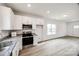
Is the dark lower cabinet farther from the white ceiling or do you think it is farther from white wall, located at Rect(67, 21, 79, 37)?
white wall, located at Rect(67, 21, 79, 37)

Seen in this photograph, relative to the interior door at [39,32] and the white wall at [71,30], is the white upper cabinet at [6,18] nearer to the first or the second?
the interior door at [39,32]

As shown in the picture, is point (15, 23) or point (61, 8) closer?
point (61, 8)

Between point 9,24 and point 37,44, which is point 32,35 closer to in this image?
point 37,44

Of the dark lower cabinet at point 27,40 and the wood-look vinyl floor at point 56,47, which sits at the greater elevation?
the dark lower cabinet at point 27,40

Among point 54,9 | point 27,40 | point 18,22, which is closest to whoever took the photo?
point 54,9

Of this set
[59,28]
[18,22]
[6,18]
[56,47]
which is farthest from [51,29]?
[6,18]

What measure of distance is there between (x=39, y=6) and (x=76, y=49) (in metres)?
1.27

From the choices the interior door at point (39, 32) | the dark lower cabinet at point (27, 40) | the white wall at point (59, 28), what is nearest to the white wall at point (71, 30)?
the white wall at point (59, 28)

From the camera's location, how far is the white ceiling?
157 centimetres

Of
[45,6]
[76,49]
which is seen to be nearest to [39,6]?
[45,6]

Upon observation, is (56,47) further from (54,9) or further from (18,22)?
(18,22)

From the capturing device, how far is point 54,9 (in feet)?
5.64

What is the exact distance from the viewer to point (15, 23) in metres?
2.11

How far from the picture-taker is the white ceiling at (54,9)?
1.57 meters
